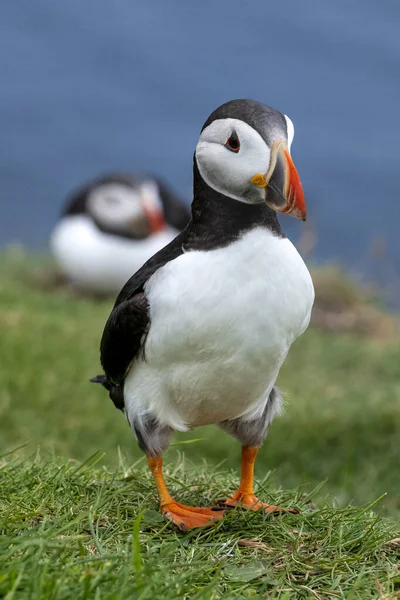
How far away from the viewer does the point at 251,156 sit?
307cm

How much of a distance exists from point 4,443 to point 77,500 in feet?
9.75

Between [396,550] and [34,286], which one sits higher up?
[396,550]

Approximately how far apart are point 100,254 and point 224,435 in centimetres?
449

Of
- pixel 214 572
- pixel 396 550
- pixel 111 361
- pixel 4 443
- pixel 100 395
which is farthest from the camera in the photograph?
pixel 100 395

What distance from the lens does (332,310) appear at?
11.0m

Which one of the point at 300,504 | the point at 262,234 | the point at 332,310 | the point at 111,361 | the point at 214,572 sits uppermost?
the point at 262,234

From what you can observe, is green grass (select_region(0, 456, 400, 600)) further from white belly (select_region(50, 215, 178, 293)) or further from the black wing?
white belly (select_region(50, 215, 178, 293))

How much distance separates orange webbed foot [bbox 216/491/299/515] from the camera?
3.56m

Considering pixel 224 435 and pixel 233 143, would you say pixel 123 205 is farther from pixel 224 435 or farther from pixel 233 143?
pixel 233 143

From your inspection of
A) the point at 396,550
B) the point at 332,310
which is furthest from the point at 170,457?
the point at 332,310

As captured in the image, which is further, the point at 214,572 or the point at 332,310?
the point at 332,310

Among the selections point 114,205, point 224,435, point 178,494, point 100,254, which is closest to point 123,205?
point 114,205

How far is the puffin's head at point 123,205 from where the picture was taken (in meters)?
10.8

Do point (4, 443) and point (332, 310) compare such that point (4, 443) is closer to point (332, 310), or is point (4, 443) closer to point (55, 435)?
point (55, 435)
